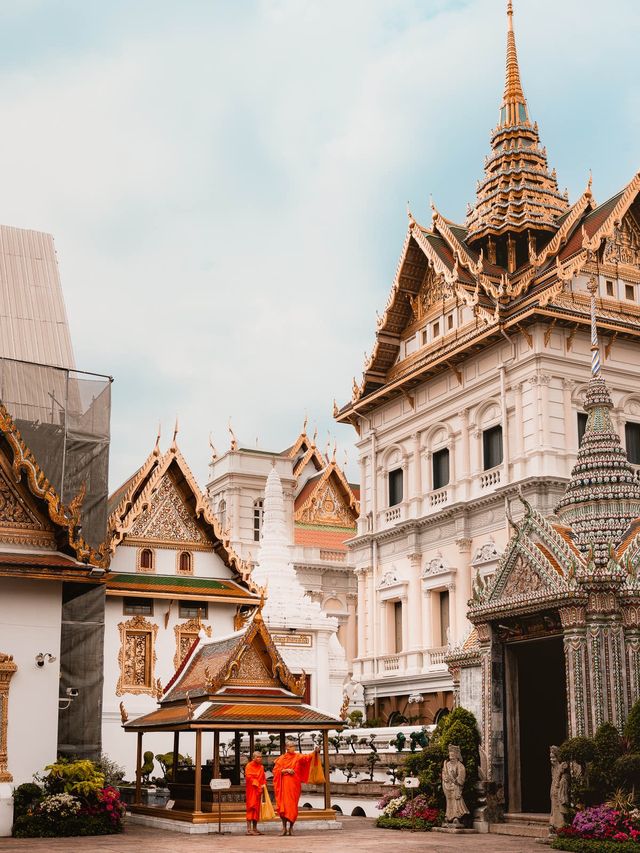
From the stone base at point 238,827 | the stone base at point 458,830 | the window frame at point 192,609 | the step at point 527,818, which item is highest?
the window frame at point 192,609

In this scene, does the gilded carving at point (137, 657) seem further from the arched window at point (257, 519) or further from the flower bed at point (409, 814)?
the arched window at point (257, 519)

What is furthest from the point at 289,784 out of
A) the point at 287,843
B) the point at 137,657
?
the point at 137,657

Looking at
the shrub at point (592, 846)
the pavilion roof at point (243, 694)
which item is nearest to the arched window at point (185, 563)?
the pavilion roof at point (243, 694)

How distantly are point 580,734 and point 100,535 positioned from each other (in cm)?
942

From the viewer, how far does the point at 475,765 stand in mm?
15586

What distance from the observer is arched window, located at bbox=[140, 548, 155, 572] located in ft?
92.0

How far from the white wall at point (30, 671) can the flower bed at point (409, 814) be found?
4907mm

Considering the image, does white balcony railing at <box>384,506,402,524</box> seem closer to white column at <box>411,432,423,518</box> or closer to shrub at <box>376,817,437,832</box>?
white column at <box>411,432,423,518</box>

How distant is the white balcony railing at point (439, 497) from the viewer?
106ft

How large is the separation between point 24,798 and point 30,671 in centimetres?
178

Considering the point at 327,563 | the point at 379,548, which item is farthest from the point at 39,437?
the point at 327,563

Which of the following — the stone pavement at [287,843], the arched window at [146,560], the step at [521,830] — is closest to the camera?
the stone pavement at [287,843]

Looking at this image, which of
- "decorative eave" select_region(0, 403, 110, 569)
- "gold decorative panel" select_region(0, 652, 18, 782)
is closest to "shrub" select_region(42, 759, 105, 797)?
"gold decorative panel" select_region(0, 652, 18, 782)

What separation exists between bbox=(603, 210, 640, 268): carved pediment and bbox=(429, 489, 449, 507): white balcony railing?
783 centimetres
